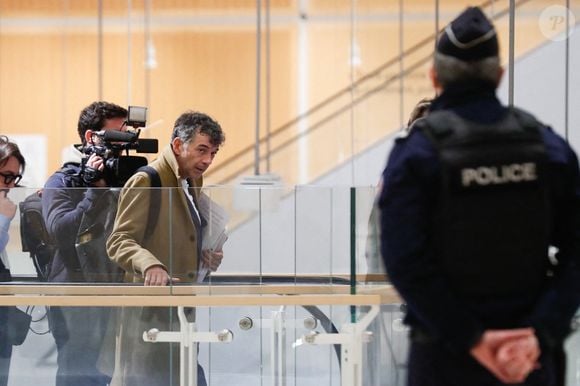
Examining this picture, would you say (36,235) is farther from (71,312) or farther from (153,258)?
(153,258)

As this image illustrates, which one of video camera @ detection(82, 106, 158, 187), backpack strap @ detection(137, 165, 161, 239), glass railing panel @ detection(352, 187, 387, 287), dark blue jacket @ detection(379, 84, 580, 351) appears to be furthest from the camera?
video camera @ detection(82, 106, 158, 187)

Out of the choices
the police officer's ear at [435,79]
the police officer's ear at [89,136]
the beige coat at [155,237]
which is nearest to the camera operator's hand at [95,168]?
the police officer's ear at [89,136]

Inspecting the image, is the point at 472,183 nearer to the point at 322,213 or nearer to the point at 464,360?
the point at 464,360

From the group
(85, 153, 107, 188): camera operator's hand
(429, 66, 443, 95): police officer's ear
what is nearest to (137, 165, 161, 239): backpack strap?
(85, 153, 107, 188): camera operator's hand

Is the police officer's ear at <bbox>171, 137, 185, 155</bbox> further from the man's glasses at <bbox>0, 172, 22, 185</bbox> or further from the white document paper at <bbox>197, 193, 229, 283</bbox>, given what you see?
the man's glasses at <bbox>0, 172, 22, 185</bbox>

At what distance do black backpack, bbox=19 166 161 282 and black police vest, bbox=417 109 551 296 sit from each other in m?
1.23

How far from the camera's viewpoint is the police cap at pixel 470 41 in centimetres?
167

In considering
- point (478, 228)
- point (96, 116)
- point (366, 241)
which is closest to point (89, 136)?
point (96, 116)

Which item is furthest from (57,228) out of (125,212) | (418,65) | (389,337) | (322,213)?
(418,65)

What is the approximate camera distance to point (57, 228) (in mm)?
2752

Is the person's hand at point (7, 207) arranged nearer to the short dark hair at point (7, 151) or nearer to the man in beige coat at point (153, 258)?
the man in beige coat at point (153, 258)

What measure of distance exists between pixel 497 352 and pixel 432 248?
19 centimetres

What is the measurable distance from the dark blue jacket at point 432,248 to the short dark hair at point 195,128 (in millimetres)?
1340

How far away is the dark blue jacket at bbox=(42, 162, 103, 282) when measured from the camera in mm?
2736
